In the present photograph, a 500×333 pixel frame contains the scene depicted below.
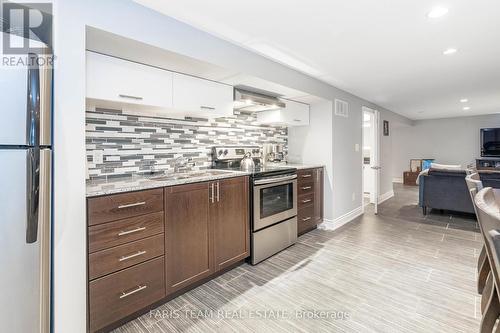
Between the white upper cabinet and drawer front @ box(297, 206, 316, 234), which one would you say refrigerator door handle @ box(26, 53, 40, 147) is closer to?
the white upper cabinet

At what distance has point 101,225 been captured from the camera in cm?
159

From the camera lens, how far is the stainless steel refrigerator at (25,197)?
3.86 ft

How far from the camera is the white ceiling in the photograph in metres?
1.77

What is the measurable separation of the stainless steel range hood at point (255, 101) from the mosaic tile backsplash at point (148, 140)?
0.29 metres

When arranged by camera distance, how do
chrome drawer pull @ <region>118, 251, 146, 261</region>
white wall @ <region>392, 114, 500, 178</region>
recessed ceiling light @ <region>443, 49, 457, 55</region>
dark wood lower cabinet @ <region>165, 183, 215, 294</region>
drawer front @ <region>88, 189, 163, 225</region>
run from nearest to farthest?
drawer front @ <region>88, 189, 163, 225</region>
chrome drawer pull @ <region>118, 251, 146, 261</region>
dark wood lower cabinet @ <region>165, 183, 215, 294</region>
recessed ceiling light @ <region>443, 49, 457, 55</region>
white wall @ <region>392, 114, 500, 178</region>

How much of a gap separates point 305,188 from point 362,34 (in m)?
1.97

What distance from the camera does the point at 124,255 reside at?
5.60ft

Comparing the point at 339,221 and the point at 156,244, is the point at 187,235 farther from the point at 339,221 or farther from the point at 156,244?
the point at 339,221

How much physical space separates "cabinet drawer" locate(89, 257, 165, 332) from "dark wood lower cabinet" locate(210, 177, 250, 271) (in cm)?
59

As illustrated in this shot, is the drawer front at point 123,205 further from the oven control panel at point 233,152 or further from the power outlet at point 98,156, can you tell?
the oven control panel at point 233,152

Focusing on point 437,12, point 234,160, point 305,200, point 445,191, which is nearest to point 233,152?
point 234,160

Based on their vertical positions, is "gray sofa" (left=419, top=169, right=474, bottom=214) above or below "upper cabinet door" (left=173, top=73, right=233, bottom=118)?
below

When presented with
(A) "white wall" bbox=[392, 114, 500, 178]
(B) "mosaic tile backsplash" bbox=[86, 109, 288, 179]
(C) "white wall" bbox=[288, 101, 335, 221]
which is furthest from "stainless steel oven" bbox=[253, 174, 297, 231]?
(A) "white wall" bbox=[392, 114, 500, 178]

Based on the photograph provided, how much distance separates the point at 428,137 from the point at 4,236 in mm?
10418
